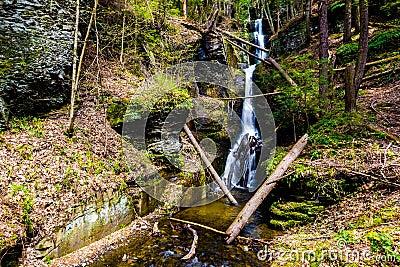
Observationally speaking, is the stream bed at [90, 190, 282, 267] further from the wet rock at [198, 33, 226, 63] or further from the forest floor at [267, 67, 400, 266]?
the wet rock at [198, 33, 226, 63]

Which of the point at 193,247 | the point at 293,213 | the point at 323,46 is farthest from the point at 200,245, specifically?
the point at 323,46

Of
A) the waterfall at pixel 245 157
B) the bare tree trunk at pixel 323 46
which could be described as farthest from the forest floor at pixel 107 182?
the waterfall at pixel 245 157

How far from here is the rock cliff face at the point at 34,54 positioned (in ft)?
21.7

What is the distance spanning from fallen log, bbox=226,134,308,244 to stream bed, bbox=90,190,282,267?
1.04 ft

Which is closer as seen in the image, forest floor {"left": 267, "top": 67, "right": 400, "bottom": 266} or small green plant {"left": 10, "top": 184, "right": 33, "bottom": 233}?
forest floor {"left": 267, "top": 67, "right": 400, "bottom": 266}

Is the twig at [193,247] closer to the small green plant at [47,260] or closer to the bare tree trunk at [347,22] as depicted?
the small green plant at [47,260]

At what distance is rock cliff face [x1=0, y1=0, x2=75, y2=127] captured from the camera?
661cm

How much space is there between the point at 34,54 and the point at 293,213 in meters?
8.75

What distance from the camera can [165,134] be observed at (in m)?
8.60

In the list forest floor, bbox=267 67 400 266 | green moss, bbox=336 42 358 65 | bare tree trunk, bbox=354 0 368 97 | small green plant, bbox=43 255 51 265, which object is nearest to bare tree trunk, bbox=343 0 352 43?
green moss, bbox=336 42 358 65

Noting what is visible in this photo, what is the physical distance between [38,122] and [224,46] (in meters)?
10.5

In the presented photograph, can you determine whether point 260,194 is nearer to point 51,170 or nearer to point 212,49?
point 51,170

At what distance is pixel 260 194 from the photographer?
691 centimetres

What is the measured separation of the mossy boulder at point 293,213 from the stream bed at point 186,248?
1.02ft
